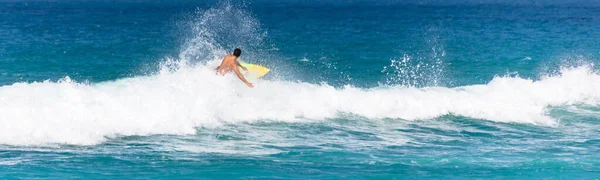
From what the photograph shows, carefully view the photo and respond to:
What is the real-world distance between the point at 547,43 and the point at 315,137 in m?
28.5

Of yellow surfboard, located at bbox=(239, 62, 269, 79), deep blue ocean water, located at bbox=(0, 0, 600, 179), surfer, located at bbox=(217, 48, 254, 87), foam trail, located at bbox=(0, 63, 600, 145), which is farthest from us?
yellow surfboard, located at bbox=(239, 62, 269, 79)

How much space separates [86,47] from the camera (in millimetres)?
35781

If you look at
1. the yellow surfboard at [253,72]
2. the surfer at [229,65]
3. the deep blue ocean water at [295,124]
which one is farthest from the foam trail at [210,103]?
the yellow surfboard at [253,72]

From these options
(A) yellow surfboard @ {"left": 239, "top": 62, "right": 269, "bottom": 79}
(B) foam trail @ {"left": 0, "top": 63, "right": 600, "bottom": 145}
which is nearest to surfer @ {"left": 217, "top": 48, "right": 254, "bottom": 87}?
(B) foam trail @ {"left": 0, "top": 63, "right": 600, "bottom": 145}

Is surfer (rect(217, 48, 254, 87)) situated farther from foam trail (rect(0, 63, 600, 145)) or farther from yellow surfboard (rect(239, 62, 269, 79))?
yellow surfboard (rect(239, 62, 269, 79))

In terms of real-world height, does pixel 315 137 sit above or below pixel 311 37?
below

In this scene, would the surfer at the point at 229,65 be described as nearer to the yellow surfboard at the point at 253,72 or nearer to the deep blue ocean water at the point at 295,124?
the deep blue ocean water at the point at 295,124

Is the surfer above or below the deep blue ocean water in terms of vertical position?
above

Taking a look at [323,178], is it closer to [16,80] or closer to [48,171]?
[48,171]

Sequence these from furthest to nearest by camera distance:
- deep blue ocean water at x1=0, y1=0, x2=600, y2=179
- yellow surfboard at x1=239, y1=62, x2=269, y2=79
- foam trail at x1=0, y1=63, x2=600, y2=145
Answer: yellow surfboard at x1=239, y1=62, x2=269, y2=79, foam trail at x1=0, y1=63, x2=600, y2=145, deep blue ocean water at x1=0, y1=0, x2=600, y2=179

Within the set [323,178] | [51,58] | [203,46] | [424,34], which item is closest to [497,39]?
[424,34]

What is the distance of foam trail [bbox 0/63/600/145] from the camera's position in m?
14.5

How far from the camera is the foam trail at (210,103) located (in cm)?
1448

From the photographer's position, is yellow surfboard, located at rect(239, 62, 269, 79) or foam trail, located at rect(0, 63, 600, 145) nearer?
foam trail, located at rect(0, 63, 600, 145)
